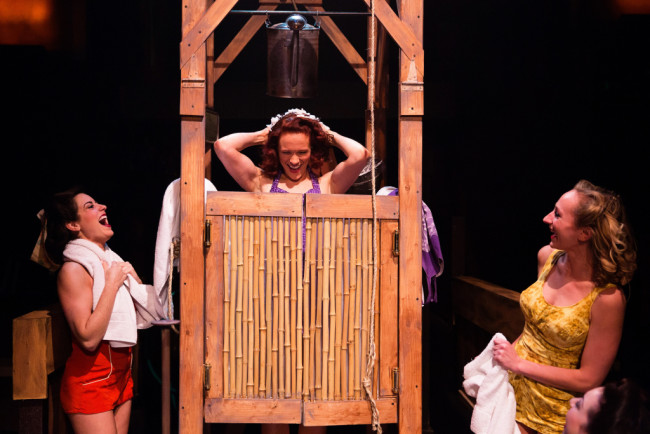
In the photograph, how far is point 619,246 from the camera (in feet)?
9.08

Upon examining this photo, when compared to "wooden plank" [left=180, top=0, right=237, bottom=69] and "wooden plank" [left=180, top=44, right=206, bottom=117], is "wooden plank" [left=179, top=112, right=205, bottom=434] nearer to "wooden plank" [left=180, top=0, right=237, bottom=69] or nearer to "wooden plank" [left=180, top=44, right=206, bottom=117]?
"wooden plank" [left=180, top=44, right=206, bottom=117]

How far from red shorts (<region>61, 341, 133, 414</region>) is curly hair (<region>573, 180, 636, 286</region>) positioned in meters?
2.37

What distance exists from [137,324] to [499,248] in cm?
397

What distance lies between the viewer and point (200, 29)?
321cm

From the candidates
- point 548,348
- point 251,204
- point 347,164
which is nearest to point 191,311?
point 251,204

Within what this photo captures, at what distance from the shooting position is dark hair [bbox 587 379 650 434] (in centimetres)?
181

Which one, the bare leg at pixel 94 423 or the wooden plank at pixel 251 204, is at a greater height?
the wooden plank at pixel 251 204

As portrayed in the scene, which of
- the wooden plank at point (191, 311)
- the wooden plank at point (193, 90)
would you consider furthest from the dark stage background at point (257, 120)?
the wooden plank at point (193, 90)

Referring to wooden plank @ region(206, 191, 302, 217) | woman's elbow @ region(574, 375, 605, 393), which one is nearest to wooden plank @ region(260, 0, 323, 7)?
wooden plank @ region(206, 191, 302, 217)

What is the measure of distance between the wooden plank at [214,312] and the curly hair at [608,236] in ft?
5.10

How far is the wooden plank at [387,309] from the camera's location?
327 cm

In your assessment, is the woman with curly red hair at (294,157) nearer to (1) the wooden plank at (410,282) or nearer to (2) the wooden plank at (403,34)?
(1) the wooden plank at (410,282)

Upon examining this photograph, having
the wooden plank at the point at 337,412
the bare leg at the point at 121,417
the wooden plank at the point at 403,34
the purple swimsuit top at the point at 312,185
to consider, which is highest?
the wooden plank at the point at 403,34

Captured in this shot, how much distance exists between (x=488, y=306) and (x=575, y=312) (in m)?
1.70
